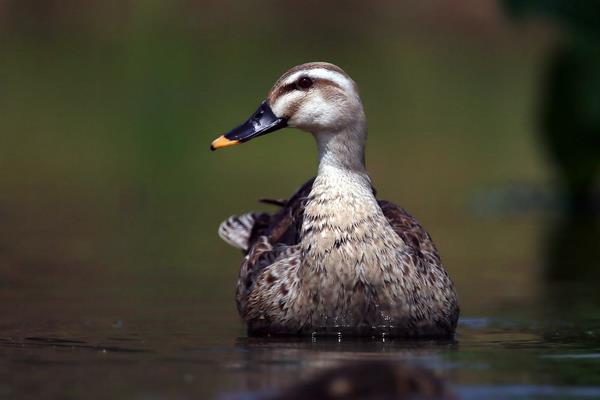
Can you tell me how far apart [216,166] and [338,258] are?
1009 centimetres

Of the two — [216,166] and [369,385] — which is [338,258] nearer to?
[369,385]

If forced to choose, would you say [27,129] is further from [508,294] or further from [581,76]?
[508,294]

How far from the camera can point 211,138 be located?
19.7 metres

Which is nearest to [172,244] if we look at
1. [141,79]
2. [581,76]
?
[581,76]

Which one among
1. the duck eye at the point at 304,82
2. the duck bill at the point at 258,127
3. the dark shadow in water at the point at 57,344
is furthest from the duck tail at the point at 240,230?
the dark shadow in water at the point at 57,344

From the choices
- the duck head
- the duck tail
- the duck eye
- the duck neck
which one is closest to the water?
the duck tail

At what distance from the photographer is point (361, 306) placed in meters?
8.09

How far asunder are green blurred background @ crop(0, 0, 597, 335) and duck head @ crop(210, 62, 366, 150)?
1.11 m

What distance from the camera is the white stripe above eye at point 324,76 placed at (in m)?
8.43

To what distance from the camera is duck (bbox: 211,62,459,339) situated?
26.6ft

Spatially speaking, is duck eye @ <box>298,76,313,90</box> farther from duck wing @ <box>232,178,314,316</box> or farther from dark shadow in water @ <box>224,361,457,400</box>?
dark shadow in water @ <box>224,361,457,400</box>

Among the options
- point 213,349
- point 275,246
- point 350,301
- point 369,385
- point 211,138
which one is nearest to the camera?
point 369,385

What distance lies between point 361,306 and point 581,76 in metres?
7.31

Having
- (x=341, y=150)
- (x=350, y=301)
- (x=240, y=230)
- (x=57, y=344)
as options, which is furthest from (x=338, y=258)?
(x=240, y=230)
